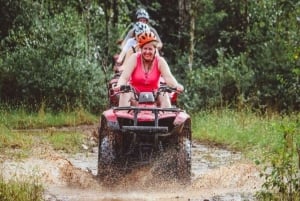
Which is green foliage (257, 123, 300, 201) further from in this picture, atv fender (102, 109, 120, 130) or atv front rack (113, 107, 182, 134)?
atv fender (102, 109, 120, 130)

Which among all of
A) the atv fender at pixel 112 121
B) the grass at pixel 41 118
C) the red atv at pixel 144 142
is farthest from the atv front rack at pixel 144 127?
the grass at pixel 41 118

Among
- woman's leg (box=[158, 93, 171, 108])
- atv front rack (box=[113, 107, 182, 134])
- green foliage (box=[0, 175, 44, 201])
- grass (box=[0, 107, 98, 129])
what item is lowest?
green foliage (box=[0, 175, 44, 201])

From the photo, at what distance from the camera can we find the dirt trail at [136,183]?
9516mm

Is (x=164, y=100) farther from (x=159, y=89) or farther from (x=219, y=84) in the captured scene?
(x=219, y=84)

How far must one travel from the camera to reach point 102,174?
10.2 metres

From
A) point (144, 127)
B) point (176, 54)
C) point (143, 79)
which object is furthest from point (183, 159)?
point (176, 54)

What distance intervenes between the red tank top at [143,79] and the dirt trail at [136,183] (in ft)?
4.26

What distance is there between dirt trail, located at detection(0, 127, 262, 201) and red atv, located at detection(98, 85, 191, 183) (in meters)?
0.16

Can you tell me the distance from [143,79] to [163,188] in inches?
67.5

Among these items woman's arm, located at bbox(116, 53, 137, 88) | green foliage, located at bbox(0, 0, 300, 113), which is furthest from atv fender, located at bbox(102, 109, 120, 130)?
green foliage, located at bbox(0, 0, 300, 113)

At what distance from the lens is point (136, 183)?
33.1ft

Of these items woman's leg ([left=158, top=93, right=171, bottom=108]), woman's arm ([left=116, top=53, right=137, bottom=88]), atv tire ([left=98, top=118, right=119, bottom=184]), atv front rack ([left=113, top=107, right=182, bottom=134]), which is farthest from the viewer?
woman's arm ([left=116, top=53, right=137, bottom=88])

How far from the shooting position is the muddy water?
944 cm

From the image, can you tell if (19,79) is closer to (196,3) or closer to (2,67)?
(2,67)
